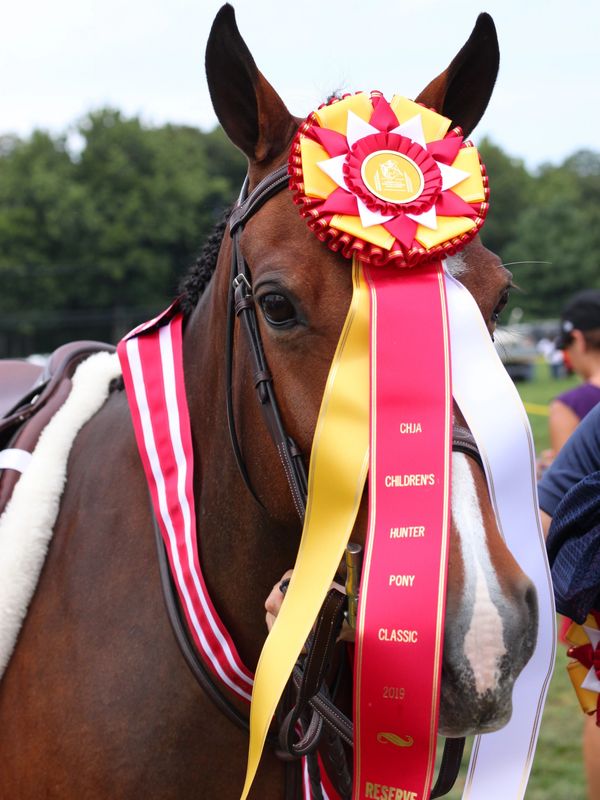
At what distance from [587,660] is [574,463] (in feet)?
1.88

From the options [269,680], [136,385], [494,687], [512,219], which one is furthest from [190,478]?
[512,219]

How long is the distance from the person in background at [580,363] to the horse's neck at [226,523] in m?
3.13

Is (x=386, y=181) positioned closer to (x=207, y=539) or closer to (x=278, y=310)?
(x=278, y=310)

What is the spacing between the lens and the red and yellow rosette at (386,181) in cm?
183

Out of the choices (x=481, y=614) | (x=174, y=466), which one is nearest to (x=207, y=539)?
(x=174, y=466)

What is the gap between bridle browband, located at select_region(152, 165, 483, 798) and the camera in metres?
1.83

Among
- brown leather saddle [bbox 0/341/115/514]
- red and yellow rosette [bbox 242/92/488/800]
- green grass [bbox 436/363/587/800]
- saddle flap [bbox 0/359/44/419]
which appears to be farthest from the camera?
green grass [bbox 436/363/587/800]

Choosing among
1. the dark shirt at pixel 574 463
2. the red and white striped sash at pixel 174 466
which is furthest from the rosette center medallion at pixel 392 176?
the dark shirt at pixel 574 463

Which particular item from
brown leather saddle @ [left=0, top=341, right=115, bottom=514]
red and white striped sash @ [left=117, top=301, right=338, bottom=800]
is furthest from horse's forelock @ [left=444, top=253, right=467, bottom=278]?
brown leather saddle @ [left=0, top=341, right=115, bottom=514]

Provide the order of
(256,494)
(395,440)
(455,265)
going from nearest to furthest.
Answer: (395,440) → (455,265) → (256,494)

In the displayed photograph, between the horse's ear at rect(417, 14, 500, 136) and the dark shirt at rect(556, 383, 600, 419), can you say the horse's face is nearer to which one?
the horse's ear at rect(417, 14, 500, 136)

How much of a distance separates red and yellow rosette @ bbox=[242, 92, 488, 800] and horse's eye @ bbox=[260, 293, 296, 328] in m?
0.14

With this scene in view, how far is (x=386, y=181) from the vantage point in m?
1.95

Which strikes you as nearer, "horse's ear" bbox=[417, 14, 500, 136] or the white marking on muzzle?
the white marking on muzzle
